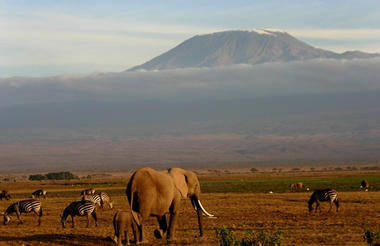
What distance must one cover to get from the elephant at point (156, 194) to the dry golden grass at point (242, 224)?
776 mm

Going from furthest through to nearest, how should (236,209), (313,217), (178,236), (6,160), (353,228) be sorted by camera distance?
(6,160) < (236,209) < (313,217) < (353,228) < (178,236)

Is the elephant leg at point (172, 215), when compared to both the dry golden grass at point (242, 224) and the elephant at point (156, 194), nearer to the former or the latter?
the elephant at point (156, 194)

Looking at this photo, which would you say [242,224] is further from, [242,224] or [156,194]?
[156,194]

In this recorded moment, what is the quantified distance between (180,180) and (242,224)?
245 inches

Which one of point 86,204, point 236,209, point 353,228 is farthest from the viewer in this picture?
point 236,209

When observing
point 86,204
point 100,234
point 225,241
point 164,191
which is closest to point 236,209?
point 86,204

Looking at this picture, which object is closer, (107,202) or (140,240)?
(140,240)

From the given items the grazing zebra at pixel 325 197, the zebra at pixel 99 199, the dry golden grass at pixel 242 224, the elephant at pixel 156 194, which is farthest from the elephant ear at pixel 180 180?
the zebra at pixel 99 199

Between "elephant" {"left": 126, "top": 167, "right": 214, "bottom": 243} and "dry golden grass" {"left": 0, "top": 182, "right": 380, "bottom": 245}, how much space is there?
776mm

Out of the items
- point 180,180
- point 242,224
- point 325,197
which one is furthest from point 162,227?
point 325,197

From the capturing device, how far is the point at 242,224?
28.0 m

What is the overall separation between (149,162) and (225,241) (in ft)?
548

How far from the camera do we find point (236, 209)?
35750mm

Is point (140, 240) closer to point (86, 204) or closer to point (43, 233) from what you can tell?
point (43, 233)
